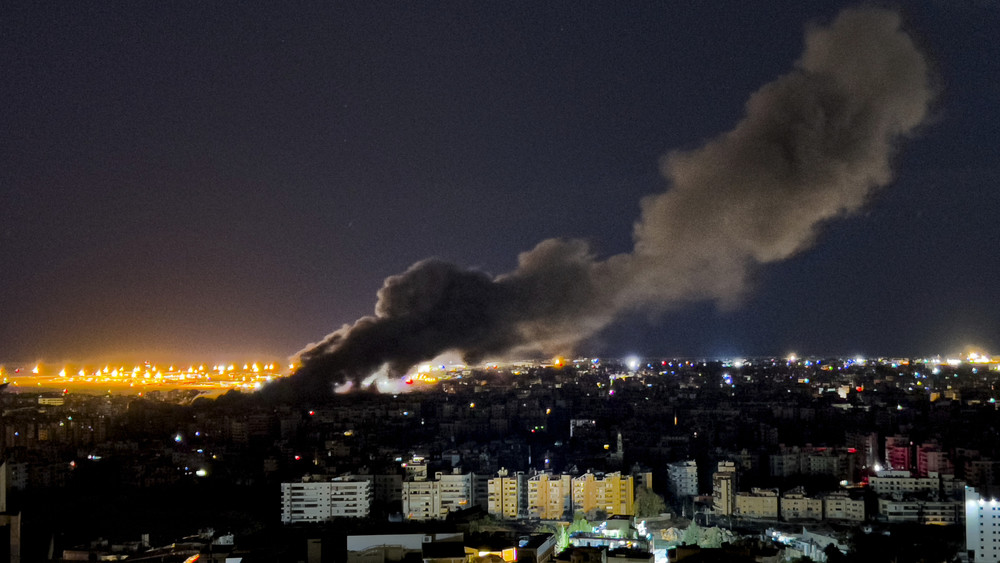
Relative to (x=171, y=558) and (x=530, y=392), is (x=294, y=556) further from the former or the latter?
(x=530, y=392)

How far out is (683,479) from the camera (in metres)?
13.8

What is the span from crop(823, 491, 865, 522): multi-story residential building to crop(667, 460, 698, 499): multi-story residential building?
1.77 meters

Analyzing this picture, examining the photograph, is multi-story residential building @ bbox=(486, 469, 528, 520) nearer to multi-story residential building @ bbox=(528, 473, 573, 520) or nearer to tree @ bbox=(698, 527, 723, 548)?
multi-story residential building @ bbox=(528, 473, 573, 520)

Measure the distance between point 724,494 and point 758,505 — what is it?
39cm

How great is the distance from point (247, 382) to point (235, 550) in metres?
16.2

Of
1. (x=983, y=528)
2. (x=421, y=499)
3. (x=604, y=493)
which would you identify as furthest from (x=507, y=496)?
(x=983, y=528)

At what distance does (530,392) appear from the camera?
958 inches

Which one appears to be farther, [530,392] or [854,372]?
[854,372]

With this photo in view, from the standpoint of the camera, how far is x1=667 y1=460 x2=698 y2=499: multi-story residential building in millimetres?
13585

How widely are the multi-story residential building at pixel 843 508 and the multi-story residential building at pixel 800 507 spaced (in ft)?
0.25

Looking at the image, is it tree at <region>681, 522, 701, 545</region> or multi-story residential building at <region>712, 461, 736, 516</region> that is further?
multi-story residential building at <region>712, 461, 736, 516</region>

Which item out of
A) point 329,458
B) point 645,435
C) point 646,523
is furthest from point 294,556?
point 645,435

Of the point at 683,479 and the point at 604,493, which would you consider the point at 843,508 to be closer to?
the point at 683,479

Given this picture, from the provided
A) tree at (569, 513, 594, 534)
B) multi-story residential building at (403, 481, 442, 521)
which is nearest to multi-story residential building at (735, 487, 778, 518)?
tree at (569, 513, 594, 534)
